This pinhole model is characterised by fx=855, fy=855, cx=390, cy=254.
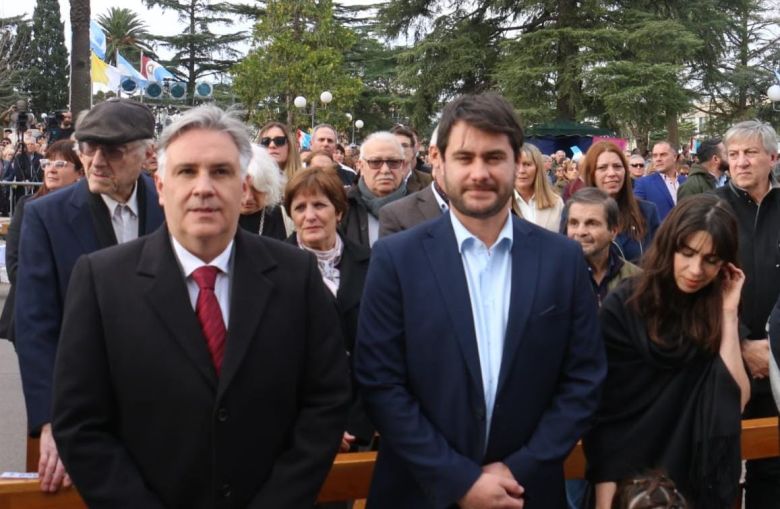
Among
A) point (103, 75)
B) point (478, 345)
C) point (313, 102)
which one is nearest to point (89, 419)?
point (478, 345)

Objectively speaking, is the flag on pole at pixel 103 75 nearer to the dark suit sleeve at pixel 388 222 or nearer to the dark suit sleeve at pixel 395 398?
the dark suit sleeve at pixel 388 222

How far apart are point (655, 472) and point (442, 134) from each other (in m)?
1.34

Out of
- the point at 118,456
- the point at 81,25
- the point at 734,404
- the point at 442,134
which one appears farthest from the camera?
the point at 81,25

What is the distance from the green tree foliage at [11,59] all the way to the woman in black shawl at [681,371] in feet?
117

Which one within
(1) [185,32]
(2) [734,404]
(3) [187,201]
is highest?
(1) [185,32]

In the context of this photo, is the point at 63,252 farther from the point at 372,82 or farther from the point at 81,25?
the point at 372,82

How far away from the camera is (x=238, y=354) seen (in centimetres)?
231

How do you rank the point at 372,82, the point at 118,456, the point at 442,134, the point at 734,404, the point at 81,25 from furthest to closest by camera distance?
1. the point at 372,82
2. the point at 81,25
3. the point at 734,404
4. the point at 442,134
5. the point at 118,456

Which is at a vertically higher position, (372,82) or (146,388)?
(372,82)

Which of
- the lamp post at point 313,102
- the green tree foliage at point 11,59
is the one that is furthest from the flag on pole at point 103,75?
the green tree foliage at point 11,59

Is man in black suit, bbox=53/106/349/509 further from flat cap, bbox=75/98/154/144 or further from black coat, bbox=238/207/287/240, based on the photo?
black coat, bbox=238/207/287/240

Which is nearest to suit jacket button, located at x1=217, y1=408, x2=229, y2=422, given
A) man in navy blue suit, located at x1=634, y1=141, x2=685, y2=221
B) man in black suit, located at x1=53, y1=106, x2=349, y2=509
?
man in black suit, located at x1=53, y1=106, x2=349, y2=509

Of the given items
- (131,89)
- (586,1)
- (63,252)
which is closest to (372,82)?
(586,1)

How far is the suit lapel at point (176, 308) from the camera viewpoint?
90.0 inches
